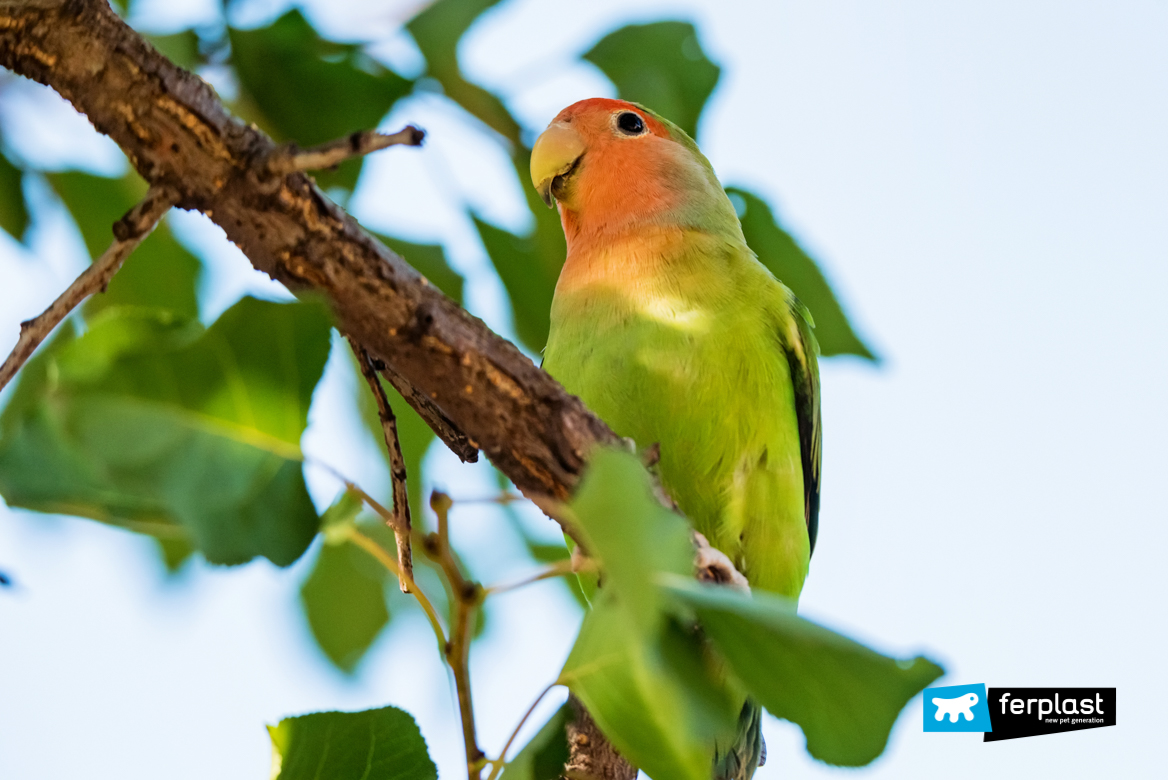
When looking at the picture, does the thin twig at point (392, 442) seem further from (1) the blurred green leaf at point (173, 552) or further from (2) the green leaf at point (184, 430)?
(1) the blurred green leaf at point (173, 552)

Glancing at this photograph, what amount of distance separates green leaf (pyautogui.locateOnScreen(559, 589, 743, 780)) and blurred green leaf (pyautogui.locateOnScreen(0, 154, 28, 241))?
1.17 meters

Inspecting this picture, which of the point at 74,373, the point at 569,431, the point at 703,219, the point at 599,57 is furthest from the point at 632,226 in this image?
the point at 74,373

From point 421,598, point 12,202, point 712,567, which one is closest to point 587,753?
point 712,567

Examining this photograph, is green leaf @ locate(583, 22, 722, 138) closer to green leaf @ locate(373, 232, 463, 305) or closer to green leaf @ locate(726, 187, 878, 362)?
green leaf @ locate(726, 187, 878, 362)

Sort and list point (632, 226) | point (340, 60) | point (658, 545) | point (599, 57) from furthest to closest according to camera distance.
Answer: point (632, 226) → point (599, 57) → point (340, 60) → point (658, 545)

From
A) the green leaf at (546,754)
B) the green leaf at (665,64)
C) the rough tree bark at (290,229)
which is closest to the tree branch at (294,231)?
the rough tree bark at (290,229)

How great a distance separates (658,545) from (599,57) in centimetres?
117

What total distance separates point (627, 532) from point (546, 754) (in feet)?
1.61

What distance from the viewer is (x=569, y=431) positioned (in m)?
1.07

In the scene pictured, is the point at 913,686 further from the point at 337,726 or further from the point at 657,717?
the point at 337,726

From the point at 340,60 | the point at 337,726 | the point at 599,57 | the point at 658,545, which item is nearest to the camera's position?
the point at 658,545

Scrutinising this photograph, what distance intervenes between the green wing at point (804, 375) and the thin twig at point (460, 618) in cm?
103

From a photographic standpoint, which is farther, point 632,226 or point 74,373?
point 632,226

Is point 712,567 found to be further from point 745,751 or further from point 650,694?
point 745,751
